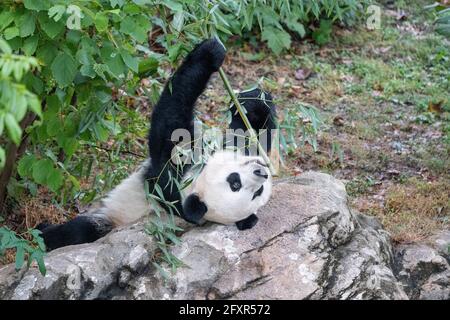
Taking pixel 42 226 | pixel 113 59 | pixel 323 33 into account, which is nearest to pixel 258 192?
pixel 113 59

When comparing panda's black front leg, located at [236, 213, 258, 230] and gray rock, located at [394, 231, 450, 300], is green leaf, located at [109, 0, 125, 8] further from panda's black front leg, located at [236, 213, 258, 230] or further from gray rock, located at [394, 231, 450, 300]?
gray rock, located at [394, 231, 450, 300]

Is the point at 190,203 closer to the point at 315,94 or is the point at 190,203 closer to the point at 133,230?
the point at 133,230

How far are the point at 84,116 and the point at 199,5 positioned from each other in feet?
3.13

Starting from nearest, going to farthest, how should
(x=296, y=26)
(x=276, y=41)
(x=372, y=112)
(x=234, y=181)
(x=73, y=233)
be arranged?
(x=234, y=181) < (x=73, y=233) < (x=372, y=112) < (x=276, y=41) < (x=296, y=26)

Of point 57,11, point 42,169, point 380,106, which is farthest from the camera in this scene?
point 380,106

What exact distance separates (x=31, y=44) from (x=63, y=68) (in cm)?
20

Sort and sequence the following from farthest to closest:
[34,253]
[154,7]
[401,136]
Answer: [401,136] < [154,7] < [34,253]

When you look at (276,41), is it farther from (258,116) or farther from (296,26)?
(258,116)

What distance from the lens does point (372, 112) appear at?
730 cm

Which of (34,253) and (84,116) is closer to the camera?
(34,253)

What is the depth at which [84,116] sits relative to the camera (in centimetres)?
460
